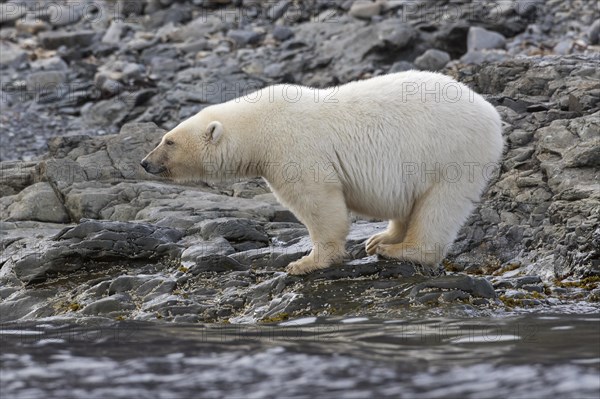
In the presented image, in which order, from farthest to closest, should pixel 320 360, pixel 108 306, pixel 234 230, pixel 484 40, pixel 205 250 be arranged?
1. pixel 484 40
2. pixel 234 230
3. pixel 205 250
4. pixel 108 306
5. pixel 320 360

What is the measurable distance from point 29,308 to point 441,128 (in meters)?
4.54

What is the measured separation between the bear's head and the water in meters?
2.08

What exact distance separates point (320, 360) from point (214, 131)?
357 centimetres

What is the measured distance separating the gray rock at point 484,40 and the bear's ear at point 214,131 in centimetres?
1179

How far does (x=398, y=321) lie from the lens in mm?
8258

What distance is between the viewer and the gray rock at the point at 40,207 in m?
13.1

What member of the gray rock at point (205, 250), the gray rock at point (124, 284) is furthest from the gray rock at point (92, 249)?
the gray rock at point (124, 284)

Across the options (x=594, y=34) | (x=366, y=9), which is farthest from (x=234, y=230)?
(x=366, y=9)

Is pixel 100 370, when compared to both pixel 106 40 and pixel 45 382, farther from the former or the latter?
pixel 106 40

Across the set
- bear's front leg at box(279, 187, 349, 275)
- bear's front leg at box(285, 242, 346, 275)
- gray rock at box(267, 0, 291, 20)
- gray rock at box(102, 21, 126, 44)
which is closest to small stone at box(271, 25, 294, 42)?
gray rock at box(267, 0, 291, 20)

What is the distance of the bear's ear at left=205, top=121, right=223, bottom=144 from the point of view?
9820mm

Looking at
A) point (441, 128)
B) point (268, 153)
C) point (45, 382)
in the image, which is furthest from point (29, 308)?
point (441, 128)

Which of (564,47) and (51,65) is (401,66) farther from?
(51,65)

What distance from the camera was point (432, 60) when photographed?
20.2m
